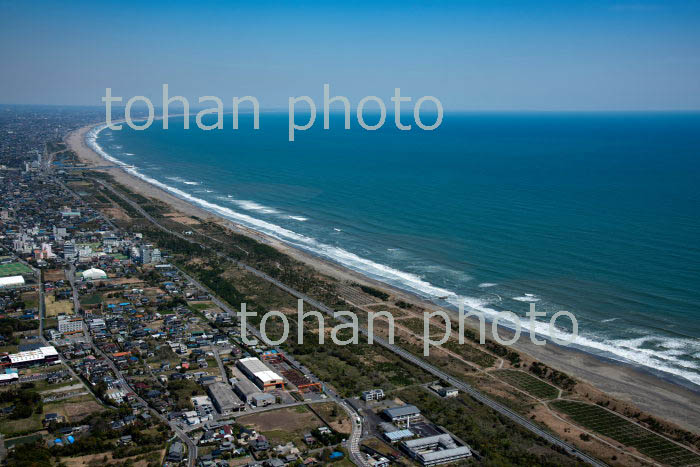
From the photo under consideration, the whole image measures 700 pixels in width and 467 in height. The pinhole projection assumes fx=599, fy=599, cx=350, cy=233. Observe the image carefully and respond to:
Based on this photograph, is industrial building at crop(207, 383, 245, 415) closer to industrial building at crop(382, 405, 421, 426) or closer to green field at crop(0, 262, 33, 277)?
industrial building at crop(382, 405, 421, 426)

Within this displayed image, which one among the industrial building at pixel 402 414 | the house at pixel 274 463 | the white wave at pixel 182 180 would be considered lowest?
the house at pixel 274 463

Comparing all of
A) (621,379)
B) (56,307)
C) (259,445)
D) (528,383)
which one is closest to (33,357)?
(56,307)

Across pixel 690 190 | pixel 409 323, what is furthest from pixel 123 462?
pixel 690 190

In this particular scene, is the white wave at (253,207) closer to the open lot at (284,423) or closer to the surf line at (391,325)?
the surf line at (391,325)

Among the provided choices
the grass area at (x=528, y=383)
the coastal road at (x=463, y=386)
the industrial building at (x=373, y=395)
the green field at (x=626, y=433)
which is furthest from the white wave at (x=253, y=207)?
the green field at (x=626, y=433)

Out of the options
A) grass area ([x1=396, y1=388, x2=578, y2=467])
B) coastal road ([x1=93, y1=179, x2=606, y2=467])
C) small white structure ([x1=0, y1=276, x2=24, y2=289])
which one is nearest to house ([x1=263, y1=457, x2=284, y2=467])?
grass area ([x1=396, y1=388, x2=578, y2=467])

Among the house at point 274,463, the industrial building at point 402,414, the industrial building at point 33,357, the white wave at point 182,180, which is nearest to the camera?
the house at point 274,463

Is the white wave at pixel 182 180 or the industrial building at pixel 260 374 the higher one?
the white wave at pixel 182 180
